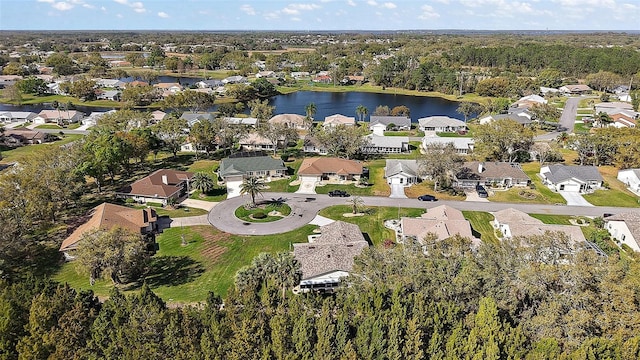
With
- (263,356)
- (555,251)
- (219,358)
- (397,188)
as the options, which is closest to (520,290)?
(555,251)

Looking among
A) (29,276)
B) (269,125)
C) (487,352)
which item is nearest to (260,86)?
(269,125)

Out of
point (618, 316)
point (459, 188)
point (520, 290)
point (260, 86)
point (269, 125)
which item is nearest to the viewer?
point (618, 316)

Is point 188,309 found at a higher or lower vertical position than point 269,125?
lower

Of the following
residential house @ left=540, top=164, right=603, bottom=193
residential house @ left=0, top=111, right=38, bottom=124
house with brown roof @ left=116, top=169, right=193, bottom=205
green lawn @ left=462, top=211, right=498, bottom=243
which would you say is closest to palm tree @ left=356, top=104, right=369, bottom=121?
residential house @ left=540, top=164, right=603, bottom=193

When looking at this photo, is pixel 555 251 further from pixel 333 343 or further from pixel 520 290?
pixel 333 343

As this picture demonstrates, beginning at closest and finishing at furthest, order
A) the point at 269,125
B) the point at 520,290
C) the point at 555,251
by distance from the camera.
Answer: the point at 520,290 → the point at 555,251 → the point at 269,125

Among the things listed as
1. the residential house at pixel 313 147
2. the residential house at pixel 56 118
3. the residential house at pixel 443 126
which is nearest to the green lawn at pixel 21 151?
the residential house at pixel 56 118

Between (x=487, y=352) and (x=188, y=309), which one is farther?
(x=188, y=309)
